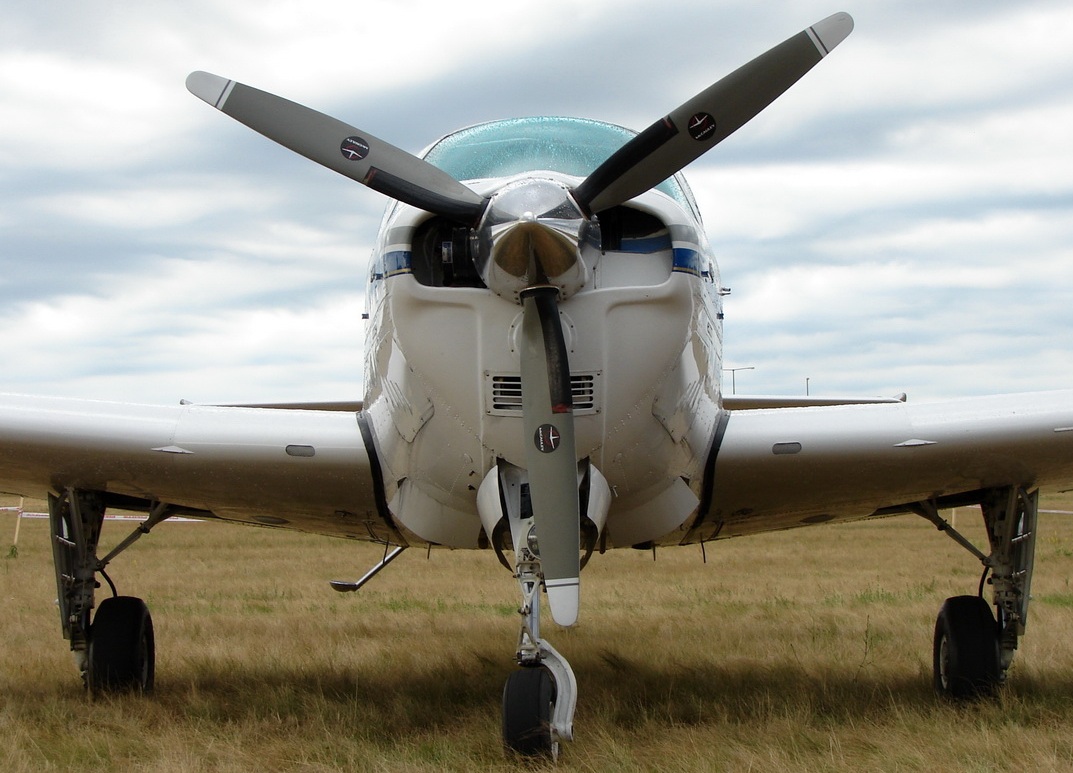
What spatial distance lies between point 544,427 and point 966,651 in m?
3.56

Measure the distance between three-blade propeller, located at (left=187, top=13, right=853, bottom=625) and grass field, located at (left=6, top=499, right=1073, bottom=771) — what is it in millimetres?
1187

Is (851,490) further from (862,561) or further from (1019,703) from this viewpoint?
(862,561)

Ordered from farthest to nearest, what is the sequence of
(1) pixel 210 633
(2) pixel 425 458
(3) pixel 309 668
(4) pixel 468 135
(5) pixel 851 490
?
(1) pixel 210 633 → (3) pixel 309 668 → (5) pixel 851 490 → (4) pixel 468 135 → (2) pixel 425 458

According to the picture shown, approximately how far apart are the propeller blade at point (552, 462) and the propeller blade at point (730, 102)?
74cm

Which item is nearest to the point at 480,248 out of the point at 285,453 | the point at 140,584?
the point at 285,453

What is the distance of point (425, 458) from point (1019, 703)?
369 centimetres

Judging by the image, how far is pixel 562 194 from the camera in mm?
4848

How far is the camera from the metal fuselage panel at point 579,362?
5.24 metres

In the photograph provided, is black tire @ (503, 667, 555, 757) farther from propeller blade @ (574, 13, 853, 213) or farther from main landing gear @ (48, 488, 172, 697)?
main landing gear @ (48, 488, 172, 697)

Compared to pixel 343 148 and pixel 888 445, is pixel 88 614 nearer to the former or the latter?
pixel 343 148

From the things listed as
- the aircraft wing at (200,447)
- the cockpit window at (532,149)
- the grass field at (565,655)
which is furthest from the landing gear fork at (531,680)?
the cockpit window at (532,149)

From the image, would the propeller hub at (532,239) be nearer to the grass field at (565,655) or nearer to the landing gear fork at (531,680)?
the landing gear fork at (531,680)

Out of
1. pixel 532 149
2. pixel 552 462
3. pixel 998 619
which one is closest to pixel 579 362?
pixel 552 462

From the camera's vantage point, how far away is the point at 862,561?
748 inches
